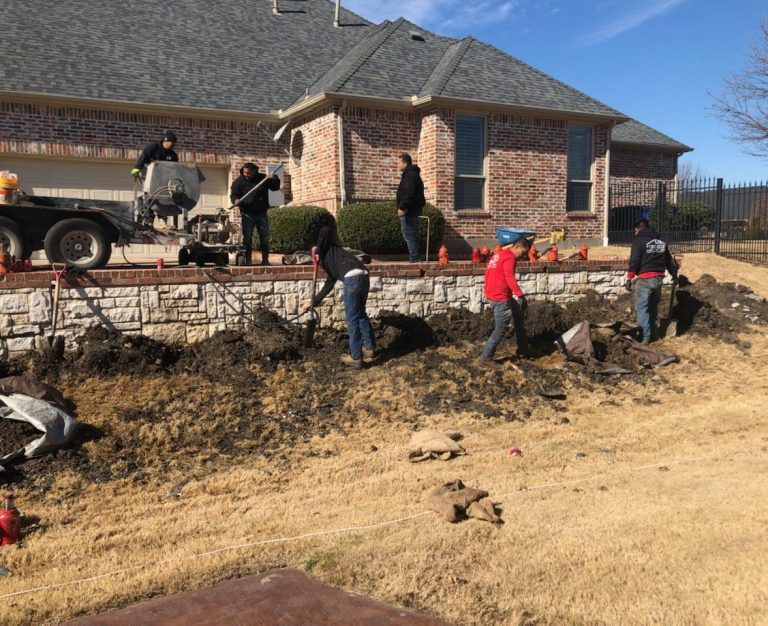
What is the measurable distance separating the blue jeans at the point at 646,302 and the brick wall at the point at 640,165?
12071mm

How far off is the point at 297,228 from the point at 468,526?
8.74 meters

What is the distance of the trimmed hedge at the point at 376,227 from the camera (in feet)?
41.7

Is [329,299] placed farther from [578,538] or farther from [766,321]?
[766,321]

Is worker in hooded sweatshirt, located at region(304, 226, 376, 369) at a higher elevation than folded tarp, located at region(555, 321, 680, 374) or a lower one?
higher

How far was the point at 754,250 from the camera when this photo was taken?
606 inches

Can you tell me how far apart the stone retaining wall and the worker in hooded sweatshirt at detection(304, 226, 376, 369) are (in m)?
0.71

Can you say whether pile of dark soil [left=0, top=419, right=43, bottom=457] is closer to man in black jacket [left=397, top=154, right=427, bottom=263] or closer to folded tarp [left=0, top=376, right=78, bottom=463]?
folded tarp [left=0, top=376, right=78, bottom=463]

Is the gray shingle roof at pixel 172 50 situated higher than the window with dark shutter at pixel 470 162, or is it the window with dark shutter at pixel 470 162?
the gray shingle roof at pixel 172 50

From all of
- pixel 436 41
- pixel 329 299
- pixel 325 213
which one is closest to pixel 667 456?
pixel 329 299

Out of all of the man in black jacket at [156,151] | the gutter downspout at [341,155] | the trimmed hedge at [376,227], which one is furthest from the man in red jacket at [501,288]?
the gutter downspout at [341,155]

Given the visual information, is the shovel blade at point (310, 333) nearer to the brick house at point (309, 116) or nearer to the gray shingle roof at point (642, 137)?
the brick house at point (309, 116)

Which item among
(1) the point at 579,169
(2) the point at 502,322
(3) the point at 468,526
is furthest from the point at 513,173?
(3) the point at 468,526

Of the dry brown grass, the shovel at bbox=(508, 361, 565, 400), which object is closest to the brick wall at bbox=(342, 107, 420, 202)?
the shovel at bbox=(508, 361, 565, 400)

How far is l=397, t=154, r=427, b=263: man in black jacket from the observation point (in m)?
9.75
